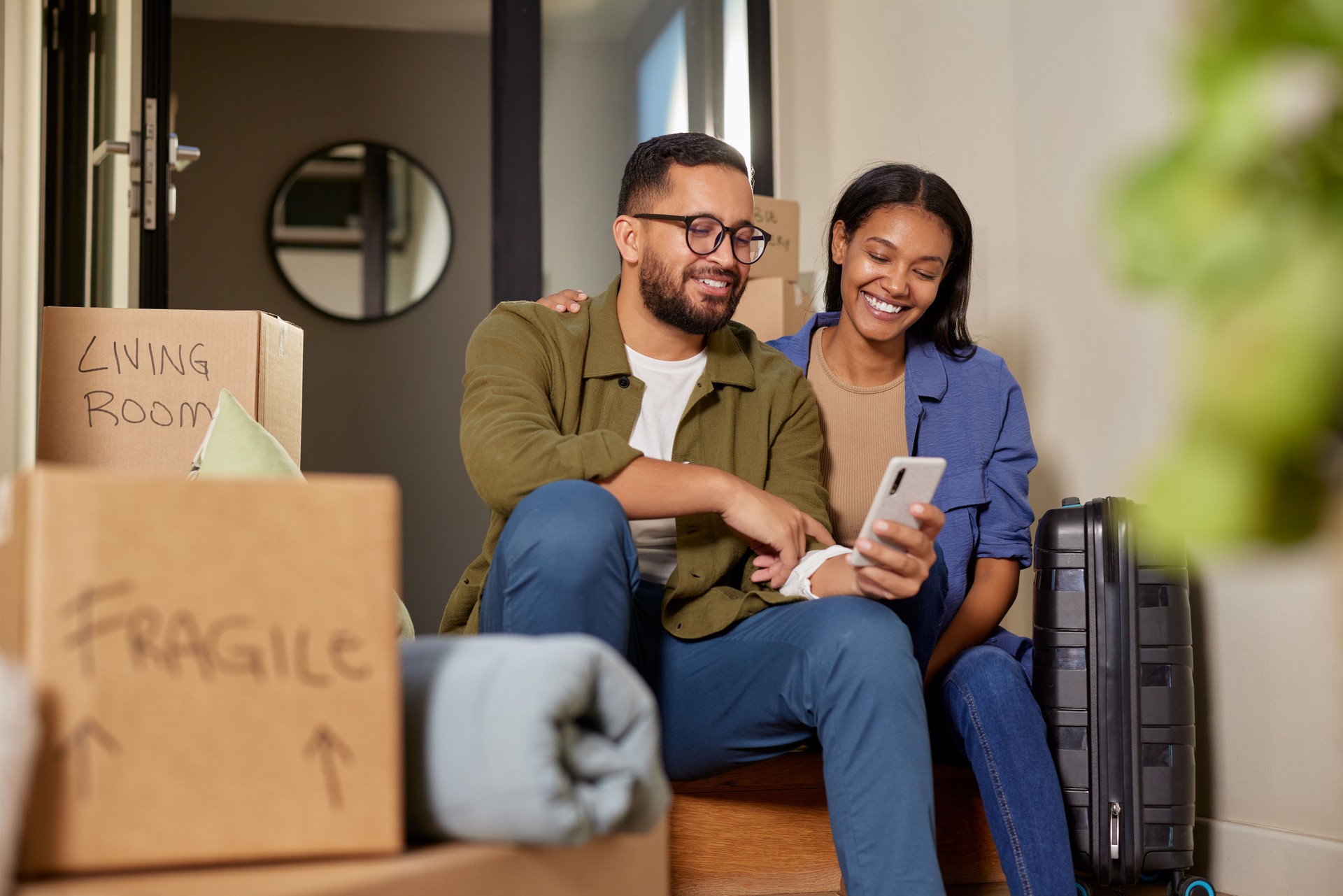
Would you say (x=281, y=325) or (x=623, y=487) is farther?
(x=281, y=325)

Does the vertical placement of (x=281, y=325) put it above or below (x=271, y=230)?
below

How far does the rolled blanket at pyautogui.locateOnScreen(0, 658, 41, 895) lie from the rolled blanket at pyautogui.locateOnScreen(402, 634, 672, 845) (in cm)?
18

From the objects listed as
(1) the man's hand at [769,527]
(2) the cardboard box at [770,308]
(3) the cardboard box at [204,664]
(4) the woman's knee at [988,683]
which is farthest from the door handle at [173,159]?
(3) the cardboard box at [204,664]

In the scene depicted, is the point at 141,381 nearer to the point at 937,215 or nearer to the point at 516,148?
the point at 937,215

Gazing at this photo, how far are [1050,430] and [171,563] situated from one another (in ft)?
6.06

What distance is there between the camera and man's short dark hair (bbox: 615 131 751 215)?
156cm

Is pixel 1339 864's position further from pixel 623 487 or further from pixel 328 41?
pixel 328 41

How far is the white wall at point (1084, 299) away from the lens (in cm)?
161

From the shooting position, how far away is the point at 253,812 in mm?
513

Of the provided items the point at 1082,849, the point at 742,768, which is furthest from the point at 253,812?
the point at 1082,849

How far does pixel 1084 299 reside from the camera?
2006mm

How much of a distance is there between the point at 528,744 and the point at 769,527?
2.61 ft

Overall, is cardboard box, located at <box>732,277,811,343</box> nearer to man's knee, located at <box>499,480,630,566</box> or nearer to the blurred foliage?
man's knee, located at <box>499,480,630,566</box>

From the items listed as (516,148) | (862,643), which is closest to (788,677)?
(862,643)
